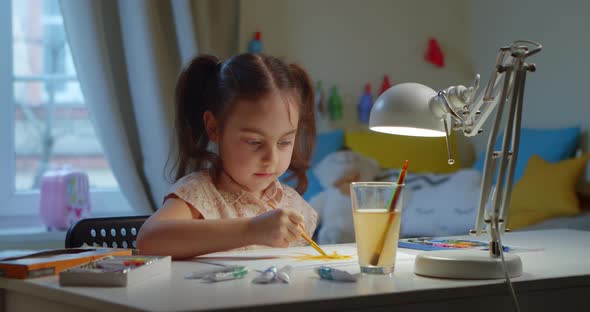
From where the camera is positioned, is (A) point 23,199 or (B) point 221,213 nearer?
(B) point 221,213

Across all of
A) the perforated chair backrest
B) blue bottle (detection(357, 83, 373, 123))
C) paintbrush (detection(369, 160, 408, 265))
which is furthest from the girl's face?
blue bottle (detection(357, 83, 373, 123))

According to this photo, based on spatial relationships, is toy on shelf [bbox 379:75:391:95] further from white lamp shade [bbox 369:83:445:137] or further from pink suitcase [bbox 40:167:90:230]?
white lamp shade [bbox 369:83:445:137]

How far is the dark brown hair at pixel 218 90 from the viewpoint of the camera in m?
1.49

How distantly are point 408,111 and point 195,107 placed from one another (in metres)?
0.64

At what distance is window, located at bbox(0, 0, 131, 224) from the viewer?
10.4ft

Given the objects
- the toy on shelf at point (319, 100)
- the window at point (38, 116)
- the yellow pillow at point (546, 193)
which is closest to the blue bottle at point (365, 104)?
the toy on shelf at point (319, 100)

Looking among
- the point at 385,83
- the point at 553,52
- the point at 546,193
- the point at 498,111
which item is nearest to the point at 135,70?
the point at 385,83

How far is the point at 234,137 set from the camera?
4.80 feet

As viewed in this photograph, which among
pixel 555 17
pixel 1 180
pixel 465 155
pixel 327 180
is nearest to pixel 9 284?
pixel 327 180

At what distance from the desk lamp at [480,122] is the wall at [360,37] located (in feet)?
7.89

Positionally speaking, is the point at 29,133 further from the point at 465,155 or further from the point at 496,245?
the point at 496,245

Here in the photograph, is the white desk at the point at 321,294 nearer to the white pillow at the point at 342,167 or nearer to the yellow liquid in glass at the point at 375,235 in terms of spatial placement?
the yellow liquid in glass at the point at 375,235

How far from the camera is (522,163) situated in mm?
3172

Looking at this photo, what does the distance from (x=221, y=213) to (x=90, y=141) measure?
6.61ft
